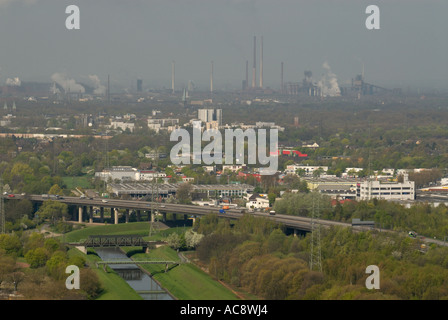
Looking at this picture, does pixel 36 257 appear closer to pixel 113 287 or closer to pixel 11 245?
pixel 11 245

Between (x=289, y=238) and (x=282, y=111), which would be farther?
(x=282, y=111)

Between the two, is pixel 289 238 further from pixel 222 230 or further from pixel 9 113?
pixel 9 113

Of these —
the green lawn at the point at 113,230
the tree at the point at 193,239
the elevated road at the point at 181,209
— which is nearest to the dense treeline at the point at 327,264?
the tree at the point at 193,239

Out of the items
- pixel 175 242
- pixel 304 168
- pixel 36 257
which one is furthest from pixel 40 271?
pixel 304 168

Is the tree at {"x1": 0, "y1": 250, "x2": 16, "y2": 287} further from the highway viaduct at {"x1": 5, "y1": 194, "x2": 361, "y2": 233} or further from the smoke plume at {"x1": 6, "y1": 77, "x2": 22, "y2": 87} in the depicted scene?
the smoke plume at {"x1": 6, "y1": 77, "x2": 22, "y2": 87}

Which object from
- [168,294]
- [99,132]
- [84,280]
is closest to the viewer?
[84,280]
